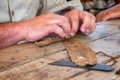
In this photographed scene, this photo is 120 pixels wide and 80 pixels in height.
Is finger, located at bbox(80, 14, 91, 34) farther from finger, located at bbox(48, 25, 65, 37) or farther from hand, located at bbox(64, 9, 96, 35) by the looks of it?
finger, located at bbox(48, 25, 65, 37)

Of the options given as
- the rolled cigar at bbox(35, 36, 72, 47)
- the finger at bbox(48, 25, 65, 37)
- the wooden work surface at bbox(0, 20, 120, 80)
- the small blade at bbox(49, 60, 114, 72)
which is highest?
the finger at bbox(48, 25, 65, 37)

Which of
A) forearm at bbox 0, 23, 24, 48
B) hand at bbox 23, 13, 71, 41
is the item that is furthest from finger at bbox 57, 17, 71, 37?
forearm at bbox 0, 23, 24, 48

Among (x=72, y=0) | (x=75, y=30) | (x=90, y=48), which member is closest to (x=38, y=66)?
(x=90, y=48)

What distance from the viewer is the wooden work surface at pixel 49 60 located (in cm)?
61

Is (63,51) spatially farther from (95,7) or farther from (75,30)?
(95,7)

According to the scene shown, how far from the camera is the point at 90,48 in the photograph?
0.80 m

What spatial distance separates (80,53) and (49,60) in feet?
0.30

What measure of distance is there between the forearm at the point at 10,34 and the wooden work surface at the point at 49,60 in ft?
0.17

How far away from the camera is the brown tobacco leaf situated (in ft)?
2.21

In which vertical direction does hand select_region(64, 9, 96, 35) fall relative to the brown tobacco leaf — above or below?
above

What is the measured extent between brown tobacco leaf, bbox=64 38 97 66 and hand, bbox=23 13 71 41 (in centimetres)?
5

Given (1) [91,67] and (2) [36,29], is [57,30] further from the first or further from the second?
(1) [91,67]

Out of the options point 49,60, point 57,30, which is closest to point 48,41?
point 57,30

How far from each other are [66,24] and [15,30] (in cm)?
18
